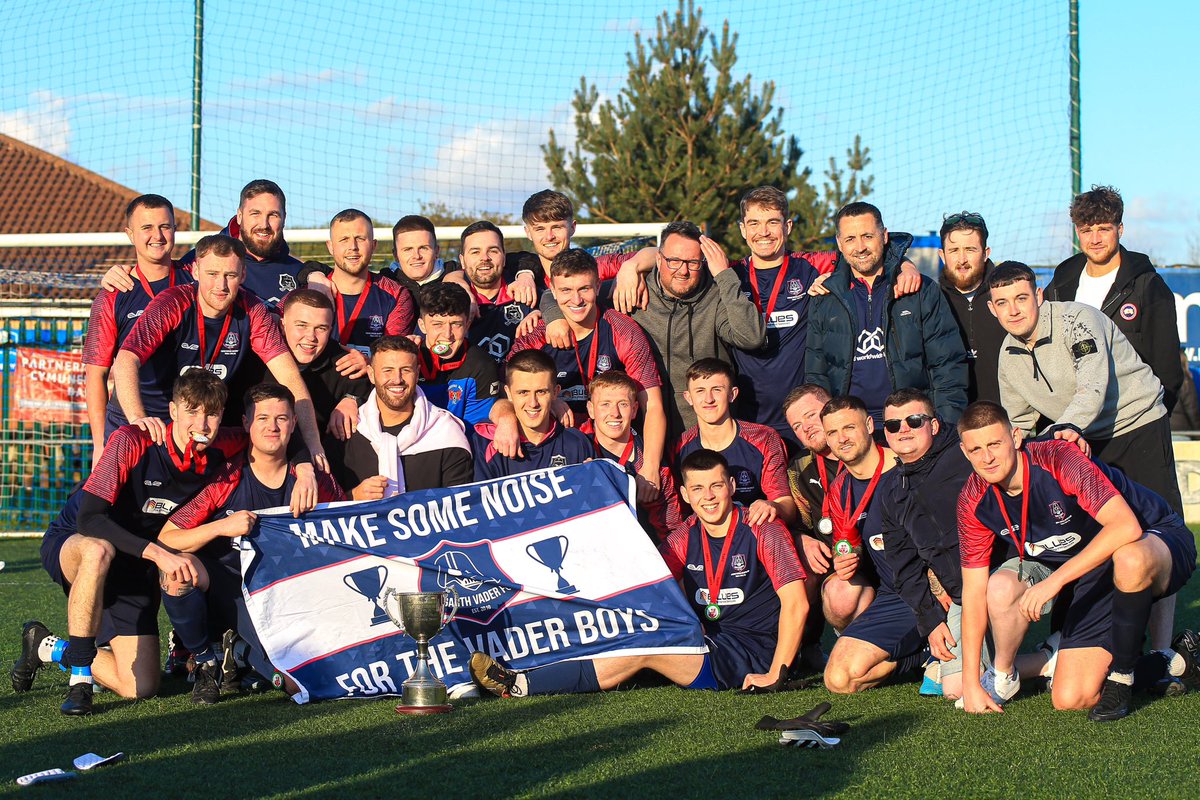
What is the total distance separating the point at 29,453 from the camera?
12.8 m

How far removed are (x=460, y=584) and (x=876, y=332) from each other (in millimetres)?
2491

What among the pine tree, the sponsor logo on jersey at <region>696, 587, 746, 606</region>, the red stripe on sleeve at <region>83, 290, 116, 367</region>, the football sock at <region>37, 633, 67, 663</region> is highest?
the pine tree

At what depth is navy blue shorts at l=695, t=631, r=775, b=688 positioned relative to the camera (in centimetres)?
552

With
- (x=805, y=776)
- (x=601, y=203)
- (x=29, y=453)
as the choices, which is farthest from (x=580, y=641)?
(x=601, y=203)

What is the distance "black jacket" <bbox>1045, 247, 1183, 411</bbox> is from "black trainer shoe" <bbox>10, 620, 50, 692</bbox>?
5.48 m

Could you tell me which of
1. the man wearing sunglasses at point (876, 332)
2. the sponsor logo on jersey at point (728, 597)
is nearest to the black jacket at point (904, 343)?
the man wearing sunglasses at point (876, 332)

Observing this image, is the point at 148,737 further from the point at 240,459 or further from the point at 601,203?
the point at 601,203

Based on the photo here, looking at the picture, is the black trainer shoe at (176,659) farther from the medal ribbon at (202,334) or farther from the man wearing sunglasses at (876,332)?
the man wearing sunglasses at (876,332)

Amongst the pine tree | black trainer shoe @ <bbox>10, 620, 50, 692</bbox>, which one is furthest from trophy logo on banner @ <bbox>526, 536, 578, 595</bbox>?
the pine tree

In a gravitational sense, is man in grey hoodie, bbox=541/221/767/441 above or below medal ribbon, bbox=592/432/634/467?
above

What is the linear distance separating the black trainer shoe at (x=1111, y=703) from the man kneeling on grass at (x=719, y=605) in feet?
4.17

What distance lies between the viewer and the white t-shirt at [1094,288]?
248 inches

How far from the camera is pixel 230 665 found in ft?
18.2

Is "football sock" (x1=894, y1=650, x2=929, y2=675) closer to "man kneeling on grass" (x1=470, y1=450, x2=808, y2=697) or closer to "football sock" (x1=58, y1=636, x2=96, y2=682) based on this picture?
"man kneeling on grass" (x1=470, y1=450, x2=808, y2=697)
